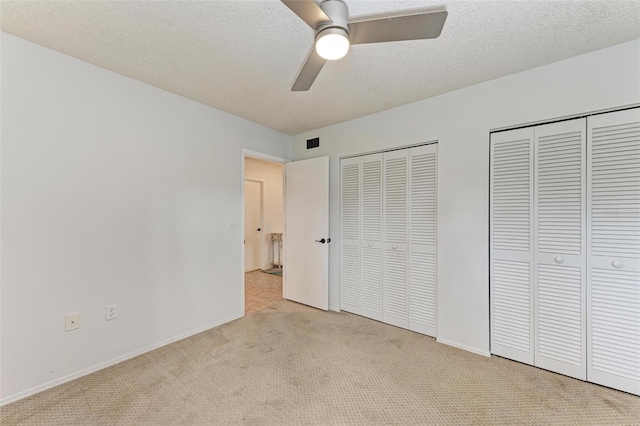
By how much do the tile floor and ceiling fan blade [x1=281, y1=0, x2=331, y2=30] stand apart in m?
3.04

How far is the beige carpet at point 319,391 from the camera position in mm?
1604

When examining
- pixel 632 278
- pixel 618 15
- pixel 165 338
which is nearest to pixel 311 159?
pixel 165 338

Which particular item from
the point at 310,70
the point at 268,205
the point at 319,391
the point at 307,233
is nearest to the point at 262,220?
the point at 268,205

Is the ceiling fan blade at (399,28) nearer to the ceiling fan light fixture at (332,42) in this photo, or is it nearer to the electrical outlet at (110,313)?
the ceiling fan light fixture at (332,42)

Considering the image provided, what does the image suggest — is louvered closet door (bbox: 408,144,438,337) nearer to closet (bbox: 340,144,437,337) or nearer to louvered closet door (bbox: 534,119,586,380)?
closet (bbox: 340,144,437,337)

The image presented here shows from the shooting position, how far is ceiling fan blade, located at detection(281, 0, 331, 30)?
114cm

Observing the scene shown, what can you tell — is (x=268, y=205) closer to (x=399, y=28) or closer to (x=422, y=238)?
(x=422, y=238)

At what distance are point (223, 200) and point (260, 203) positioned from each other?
281cm

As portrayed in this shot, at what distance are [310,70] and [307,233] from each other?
2212 mm

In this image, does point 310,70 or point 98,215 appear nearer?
point 310,70

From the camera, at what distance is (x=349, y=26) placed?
1.32 metres

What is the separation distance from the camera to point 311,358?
89.1 inches

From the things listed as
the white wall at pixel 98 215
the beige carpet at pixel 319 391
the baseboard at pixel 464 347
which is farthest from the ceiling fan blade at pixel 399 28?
the baseboard at pixel 464 347

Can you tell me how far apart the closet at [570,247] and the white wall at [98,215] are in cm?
271
